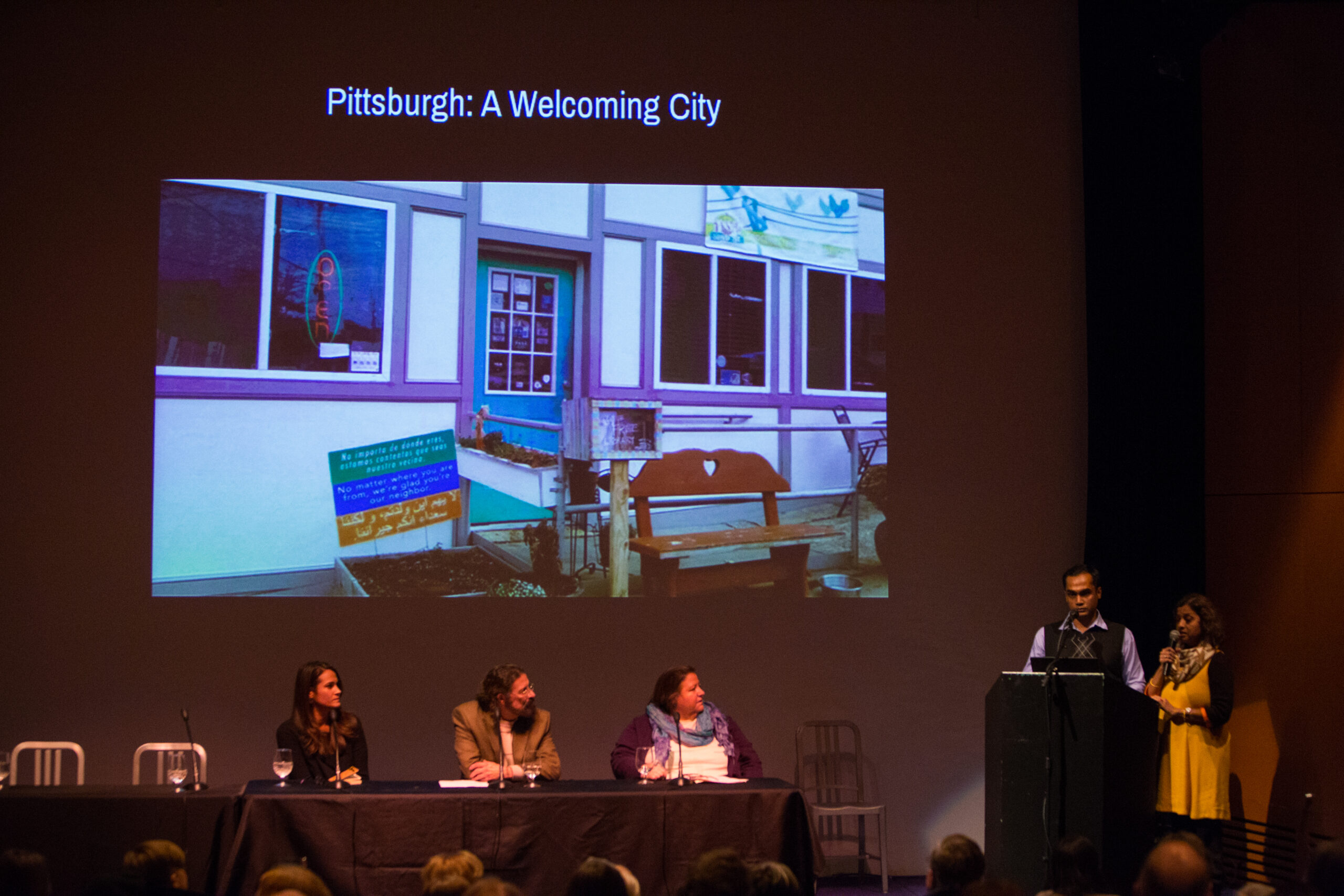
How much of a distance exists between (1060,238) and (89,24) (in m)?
4.46

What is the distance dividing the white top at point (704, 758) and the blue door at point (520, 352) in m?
1.34

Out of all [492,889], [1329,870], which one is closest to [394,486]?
[492,889]

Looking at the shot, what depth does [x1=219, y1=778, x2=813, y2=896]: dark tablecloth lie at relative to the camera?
3.53 metres

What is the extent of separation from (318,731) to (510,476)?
4.59ft

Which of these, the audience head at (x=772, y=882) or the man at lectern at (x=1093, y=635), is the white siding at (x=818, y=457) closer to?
the man at lectern at (x=1093, y=635)

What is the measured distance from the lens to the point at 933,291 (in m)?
5.35

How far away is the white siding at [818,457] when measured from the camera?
528 cm

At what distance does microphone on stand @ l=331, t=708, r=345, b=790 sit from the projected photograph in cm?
100

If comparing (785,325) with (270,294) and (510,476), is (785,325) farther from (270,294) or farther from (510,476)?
(270,294)

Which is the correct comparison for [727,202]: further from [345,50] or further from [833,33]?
[345,50]

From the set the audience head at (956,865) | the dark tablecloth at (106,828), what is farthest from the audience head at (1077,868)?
the dark tablecloth at (106,828)

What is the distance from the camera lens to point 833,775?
516 cm

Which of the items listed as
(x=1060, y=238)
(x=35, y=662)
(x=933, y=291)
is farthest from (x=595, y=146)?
(x=35, y=662)

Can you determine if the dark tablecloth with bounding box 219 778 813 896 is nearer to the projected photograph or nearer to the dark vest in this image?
the dark vest
